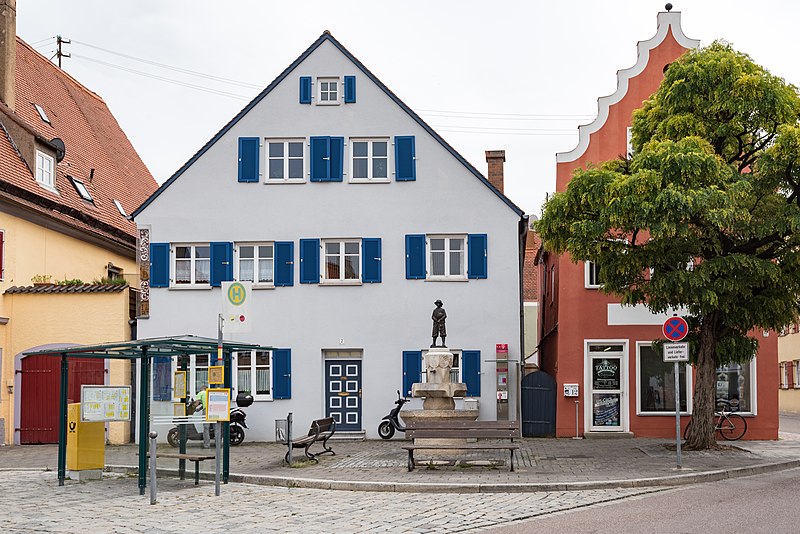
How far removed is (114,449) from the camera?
2166 centimetres

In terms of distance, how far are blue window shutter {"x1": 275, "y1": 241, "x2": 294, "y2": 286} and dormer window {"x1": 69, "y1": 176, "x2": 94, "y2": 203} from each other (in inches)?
365

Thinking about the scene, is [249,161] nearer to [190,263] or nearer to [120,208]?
[190,263]

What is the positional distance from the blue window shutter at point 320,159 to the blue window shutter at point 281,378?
480 centimetres

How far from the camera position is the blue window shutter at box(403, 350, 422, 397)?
90.5ft

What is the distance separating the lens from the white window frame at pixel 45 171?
1242 inches

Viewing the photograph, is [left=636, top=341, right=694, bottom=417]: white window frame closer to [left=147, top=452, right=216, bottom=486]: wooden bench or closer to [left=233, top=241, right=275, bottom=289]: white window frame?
[left=233, top=241, right=275, bottom=289]: white window frame

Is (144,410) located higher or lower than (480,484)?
higher

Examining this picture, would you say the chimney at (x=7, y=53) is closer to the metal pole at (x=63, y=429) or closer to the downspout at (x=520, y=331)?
the downspout at (x=520, y=331)

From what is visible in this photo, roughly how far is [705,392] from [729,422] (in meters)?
5.35

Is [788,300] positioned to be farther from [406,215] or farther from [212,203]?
[212,203]

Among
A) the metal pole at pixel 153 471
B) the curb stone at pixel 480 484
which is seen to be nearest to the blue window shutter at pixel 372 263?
the curb stone at pixel 480 484

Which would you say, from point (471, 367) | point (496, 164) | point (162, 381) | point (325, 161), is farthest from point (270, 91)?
point (162, 381)

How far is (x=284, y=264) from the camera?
2820cm

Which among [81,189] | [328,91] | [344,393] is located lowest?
[344,393]
